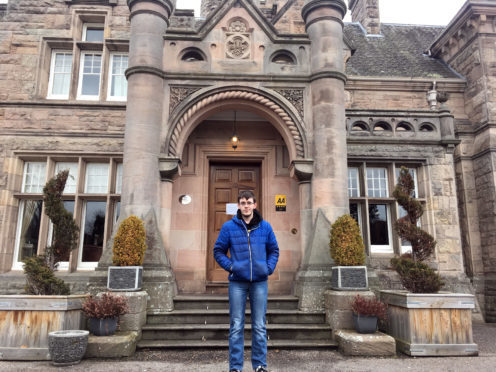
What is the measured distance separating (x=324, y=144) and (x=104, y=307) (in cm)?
→ 447

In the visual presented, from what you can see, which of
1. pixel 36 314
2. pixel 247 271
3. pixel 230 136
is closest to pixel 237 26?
pixel 230 136

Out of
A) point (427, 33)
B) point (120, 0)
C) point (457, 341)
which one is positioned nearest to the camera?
point (457, 341)

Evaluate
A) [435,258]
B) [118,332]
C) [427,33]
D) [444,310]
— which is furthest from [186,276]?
[427,33]

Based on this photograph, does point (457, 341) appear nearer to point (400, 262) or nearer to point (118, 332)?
point (400, 262)

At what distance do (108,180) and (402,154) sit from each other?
6978 mm

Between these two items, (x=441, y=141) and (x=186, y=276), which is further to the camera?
(x=441, y=141)

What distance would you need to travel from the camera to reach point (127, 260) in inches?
218

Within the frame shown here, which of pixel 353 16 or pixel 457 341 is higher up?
pixel 353 16

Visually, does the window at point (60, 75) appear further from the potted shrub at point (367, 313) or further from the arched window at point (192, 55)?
the potted shrub at point (367, 313)

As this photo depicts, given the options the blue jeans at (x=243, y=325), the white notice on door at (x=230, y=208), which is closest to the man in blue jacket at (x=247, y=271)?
the blue jeans at (x=243, y=325)

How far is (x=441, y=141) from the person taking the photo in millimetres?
8664

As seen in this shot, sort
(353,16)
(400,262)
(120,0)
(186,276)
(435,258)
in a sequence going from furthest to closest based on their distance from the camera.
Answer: (353,16), (120,0), (435,258), (186,276), (400,262)

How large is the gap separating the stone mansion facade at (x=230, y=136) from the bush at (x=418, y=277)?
2.22ft

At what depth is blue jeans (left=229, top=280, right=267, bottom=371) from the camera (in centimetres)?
373
